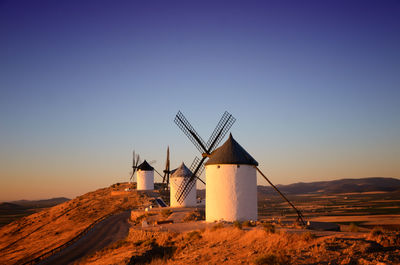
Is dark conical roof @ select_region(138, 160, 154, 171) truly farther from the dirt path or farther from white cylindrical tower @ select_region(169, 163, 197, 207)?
the dirt path

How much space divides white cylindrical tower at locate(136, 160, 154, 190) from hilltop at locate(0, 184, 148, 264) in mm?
2685

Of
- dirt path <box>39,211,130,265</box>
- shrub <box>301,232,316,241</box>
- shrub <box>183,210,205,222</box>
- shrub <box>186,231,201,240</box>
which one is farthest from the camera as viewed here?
shrub <box>183,210,205,222</box>

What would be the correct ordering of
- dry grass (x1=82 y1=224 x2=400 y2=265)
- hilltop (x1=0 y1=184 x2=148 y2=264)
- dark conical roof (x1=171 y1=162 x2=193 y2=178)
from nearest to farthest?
dry grass (x1=82 y1=224 x2=400 y2=265) → hilltop (x1=0 y1=184 x2=148 y2=264) → dark conical roof (x1=171 y1=162 x2=193 y2=178)

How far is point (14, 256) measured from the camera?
94.4 feet

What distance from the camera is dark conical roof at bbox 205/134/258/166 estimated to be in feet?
69.2

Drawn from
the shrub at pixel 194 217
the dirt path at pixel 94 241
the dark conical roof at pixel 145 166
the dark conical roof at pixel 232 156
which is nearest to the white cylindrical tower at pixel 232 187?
the dark conical roof at pixel 232 156

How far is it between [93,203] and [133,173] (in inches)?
590

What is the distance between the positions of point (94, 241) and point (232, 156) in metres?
14.2

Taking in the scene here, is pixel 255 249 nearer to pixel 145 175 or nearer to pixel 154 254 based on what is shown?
pixel 154 254

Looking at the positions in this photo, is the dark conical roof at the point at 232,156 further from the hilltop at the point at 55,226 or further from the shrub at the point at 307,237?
the hilltop at the point at 55,226

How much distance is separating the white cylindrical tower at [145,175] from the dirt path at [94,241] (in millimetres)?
22219

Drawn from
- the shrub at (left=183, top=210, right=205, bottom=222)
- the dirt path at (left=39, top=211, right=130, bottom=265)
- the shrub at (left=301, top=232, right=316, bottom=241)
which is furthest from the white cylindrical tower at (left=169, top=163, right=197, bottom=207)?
the shrub at (left=301, top=232, right=316, bottom=241)

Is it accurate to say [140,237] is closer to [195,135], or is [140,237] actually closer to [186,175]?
[195,135]

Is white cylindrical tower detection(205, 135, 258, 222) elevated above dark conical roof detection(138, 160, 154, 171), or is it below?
below
